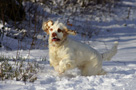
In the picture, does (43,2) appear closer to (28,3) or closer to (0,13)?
(28,3)

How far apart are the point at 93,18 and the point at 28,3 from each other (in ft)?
10.8

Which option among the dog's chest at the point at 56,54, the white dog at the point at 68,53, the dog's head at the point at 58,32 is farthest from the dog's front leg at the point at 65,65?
the dog's head at the point at 58,32

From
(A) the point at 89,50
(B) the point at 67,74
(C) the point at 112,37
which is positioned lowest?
(C) the point at 112,37

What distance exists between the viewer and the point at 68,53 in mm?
3309

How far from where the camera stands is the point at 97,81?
2.99 metres

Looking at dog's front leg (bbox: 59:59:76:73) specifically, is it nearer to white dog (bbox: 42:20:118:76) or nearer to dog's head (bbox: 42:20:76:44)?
white dog (bbox: 42:20:118:76)

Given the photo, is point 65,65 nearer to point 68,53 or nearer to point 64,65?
point 64,65

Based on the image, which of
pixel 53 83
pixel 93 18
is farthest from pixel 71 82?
pixel 93 18

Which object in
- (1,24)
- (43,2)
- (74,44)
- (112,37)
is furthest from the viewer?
(43,2)

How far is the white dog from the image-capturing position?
10.7 feet

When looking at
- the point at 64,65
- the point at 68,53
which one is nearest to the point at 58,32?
the point at 68,53

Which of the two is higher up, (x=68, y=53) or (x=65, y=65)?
(x=68, y=53)

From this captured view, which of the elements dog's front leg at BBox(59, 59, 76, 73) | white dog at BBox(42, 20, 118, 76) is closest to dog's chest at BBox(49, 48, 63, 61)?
white dog at BBox(42, 20, 118, 76)

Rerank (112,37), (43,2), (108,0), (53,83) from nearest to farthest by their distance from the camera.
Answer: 1. (53,83)
2. (112,37)
3. (43,2)
4. (108,0)
